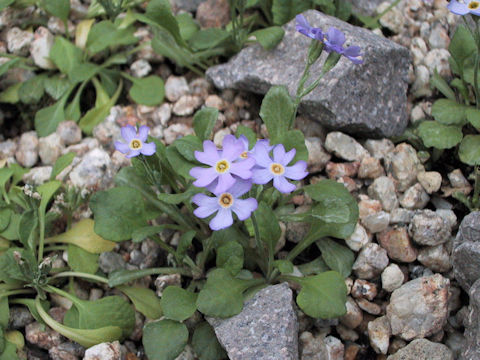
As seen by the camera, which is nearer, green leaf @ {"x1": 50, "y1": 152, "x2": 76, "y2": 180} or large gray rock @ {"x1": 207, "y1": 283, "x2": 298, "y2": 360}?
large gray rock @ {"x1": 207, "y1": 283, "x2": 298, "y2": 360}

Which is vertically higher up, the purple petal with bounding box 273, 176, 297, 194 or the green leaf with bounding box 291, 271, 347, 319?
the purple petal with bounding box 273, 176, 297, 194

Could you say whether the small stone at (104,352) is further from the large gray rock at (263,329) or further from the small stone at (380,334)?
the small stone at (380,334)

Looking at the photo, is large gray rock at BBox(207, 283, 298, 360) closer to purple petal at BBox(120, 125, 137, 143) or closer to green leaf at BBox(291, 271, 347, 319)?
green leaf at BBox(291, 271, 347, 319)

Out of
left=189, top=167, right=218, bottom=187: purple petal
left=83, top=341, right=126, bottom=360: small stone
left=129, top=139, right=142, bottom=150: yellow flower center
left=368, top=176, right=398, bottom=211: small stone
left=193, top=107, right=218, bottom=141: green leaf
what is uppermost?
left=189, top=167, right=218, bottom=187: purple petal

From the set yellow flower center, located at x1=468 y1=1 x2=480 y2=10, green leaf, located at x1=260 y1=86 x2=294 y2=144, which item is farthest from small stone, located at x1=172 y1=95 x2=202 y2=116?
yellow flower center, located at x1=468 y1=1 x2=480 y2=10

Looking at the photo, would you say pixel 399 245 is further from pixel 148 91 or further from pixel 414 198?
pixel 148 91

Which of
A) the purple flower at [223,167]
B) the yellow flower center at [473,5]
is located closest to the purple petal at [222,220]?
the purple flower at [223,167]
